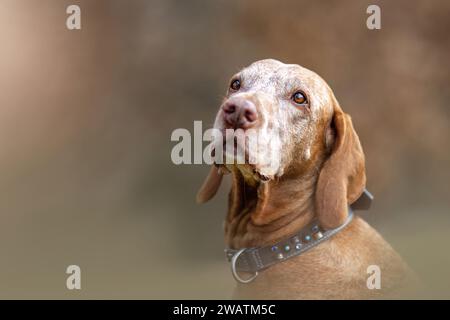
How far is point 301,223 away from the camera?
3.17m

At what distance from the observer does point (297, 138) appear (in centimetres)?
311

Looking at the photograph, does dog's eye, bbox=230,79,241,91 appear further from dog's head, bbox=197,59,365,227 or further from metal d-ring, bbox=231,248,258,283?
metal d-ring, bbox=231,248,258,283

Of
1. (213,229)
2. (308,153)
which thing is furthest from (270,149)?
(213,229)

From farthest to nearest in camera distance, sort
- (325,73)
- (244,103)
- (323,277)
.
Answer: (325,73), (323,277), (244,103)

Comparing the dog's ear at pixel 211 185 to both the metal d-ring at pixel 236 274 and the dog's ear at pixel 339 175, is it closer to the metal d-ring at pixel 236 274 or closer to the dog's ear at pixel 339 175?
the metal d-ring at pixel 236 274

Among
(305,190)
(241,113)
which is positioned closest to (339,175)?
(305,190)

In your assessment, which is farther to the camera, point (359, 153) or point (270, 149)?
point (359, 153)

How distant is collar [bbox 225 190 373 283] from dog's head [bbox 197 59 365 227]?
0.22 ft

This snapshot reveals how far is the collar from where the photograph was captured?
123 inches

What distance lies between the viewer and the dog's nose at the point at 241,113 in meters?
2.85

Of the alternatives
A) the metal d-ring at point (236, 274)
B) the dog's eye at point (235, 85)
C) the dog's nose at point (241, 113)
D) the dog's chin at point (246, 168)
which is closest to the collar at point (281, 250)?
the metal d-ring at point (236, 274)

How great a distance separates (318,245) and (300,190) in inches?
10.7

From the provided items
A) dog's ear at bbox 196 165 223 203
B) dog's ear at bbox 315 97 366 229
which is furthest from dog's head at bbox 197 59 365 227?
dog's ear at bbox 196 165 223 203
